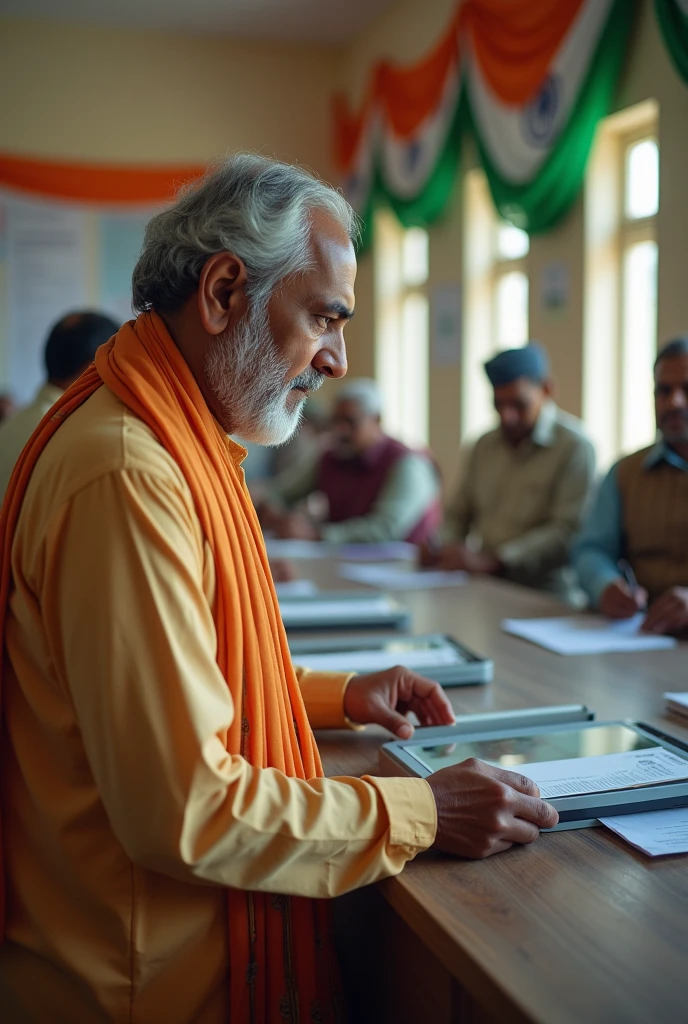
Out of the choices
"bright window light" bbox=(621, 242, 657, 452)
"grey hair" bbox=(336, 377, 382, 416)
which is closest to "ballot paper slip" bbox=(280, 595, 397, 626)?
"grey hair" bbox=(336, 377, 382, 416)

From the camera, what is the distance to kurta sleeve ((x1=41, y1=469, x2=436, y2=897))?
0.89m

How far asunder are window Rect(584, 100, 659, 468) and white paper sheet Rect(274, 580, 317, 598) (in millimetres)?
2415

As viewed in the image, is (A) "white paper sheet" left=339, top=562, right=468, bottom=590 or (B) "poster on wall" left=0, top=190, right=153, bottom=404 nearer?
(A) "white paper sheet" left=339, top=562, right=468, bottom=590

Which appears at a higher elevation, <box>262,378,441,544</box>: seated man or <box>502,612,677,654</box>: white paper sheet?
<box>262,378,441,544</box>: seated man

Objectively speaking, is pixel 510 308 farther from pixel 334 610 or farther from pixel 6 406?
pixel 334 610

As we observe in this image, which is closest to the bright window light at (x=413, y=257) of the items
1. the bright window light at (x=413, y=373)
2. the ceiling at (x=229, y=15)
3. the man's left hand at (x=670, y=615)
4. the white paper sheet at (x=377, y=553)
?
the bright window light at (x=413, y=373)

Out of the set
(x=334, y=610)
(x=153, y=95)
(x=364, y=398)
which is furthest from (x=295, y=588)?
(x=153, y=95)

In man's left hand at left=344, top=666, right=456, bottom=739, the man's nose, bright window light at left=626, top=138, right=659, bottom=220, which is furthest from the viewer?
bright window light at left=626, top=138, right=659, bottom=220

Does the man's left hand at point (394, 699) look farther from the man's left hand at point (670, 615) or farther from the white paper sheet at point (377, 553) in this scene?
the white paper sheet at point (377, 553)

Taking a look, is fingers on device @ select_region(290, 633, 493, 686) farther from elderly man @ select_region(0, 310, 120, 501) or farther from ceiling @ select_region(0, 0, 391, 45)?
ceiling @ select_region(0, 0, 391, 45)

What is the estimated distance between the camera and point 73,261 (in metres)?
7.97

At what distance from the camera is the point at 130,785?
894 mm

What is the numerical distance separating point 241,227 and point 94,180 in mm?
7218

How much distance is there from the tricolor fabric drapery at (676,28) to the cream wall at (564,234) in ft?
1.13
